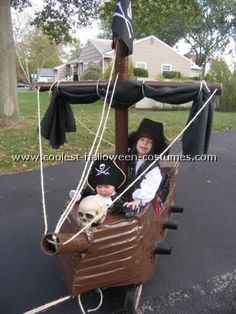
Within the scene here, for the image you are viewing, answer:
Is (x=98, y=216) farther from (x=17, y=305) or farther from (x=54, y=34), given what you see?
(x=54, y=34)

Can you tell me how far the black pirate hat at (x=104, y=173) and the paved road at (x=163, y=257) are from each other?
991 millimetres

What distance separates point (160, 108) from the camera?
1789 cm

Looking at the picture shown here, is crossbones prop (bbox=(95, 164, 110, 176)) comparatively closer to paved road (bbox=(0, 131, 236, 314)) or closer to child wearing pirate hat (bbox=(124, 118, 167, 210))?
child wearing pirate hat (bbox=(124, 118, 167, 210))

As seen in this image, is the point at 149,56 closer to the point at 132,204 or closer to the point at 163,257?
the point at 163,257

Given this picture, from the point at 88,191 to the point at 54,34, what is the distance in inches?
457

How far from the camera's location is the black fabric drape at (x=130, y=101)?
3.16 m

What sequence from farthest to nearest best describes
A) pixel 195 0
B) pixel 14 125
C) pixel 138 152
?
pixel 195 0 < pixel 14 125 < pixel 138 152

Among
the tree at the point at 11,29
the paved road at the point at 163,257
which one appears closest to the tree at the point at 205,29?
the tree at the point at 11,29

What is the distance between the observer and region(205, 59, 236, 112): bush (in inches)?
707

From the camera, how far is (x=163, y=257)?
13.3ft

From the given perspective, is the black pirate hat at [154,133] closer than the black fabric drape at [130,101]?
No

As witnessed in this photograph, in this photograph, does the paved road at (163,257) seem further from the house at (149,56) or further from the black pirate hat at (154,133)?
the house at (149,56)

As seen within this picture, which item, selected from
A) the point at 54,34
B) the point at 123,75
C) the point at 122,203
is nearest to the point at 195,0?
the point at 54,34

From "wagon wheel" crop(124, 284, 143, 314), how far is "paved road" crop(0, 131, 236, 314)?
0.15 m
